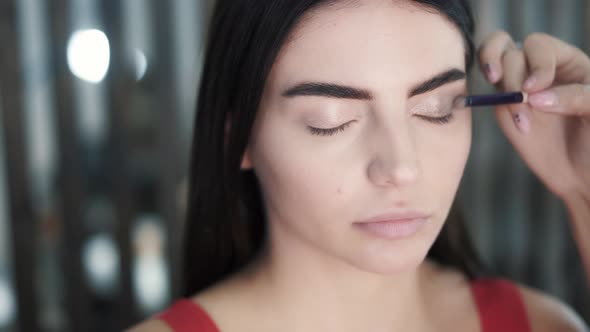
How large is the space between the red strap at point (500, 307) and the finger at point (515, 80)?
1.13 ft

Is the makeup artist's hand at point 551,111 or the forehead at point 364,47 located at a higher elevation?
the forehead at point 364,47

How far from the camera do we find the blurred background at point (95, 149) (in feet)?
7.13

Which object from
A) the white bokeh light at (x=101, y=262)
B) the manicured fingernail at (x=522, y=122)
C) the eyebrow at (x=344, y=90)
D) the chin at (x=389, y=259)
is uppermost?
the eyebrow at (x=344, y=90)

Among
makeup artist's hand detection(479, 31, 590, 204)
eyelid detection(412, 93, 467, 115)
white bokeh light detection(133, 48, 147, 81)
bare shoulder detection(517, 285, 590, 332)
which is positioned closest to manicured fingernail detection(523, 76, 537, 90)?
makeup artist's hand detection(479, 31, 590, 204)

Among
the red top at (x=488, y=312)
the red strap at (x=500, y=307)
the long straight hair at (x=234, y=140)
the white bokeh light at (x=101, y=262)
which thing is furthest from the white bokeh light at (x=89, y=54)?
the red strap at (x=500, y=307)

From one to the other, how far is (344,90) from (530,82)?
0.33 m

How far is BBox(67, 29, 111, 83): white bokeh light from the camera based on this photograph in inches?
85.9

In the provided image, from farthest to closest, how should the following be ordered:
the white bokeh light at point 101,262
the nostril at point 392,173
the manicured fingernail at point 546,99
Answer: the white bokeh light at point 101,262, the manicured fingernail at point 546,99, the nostril at point 392,173

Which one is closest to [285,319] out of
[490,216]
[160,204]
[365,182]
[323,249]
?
[323,249]

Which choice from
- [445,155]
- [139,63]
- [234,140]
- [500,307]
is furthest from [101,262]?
[445,155]

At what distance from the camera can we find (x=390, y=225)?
960 mm

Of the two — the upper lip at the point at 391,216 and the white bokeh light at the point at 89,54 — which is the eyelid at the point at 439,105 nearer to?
the upper lip at the point at 391,216

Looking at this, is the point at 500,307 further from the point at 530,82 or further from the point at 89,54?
the point at 89,54

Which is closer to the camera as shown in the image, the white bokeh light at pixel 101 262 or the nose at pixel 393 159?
the nose at pixel 393 159
